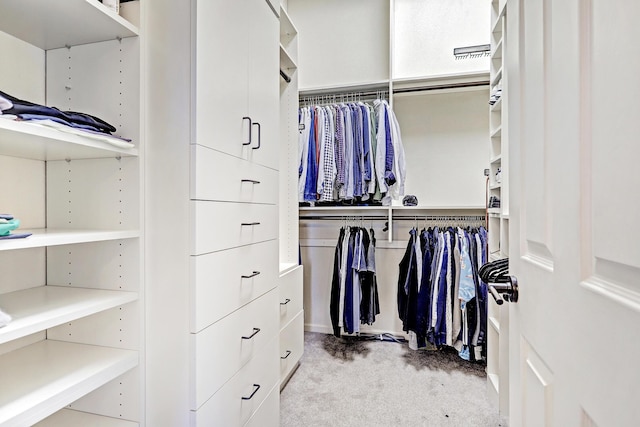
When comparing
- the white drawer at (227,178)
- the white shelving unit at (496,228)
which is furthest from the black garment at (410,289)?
the white drawer at (227,178)

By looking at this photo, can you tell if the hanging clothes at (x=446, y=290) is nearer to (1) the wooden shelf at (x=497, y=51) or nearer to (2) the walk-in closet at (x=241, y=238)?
(2) the walk-in closet at (x=241, y=238)

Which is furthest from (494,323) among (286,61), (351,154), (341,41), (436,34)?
(341,41)

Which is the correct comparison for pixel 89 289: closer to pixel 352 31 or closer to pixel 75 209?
pixel 75 209

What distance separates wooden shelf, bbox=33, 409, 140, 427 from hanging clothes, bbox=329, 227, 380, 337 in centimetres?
185

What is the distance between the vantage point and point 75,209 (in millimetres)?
1104

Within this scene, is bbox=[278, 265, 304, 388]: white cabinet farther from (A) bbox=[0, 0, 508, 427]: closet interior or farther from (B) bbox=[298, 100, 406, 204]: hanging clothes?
(B) bbox=[298, 100, 406, 204]: hanging clothes

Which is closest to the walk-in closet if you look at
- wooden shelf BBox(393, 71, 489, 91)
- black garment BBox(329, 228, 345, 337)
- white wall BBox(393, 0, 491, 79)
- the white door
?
the white door

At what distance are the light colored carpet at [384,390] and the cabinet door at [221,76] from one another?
58.9 inches

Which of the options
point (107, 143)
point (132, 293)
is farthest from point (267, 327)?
point (107, 143)

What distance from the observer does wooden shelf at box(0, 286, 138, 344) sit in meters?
0.75

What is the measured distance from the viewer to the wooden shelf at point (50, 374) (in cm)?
A: 76

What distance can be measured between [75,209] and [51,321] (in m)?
0.43

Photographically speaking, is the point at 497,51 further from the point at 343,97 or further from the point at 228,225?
the point at 228,225

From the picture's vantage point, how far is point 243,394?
1341mm
